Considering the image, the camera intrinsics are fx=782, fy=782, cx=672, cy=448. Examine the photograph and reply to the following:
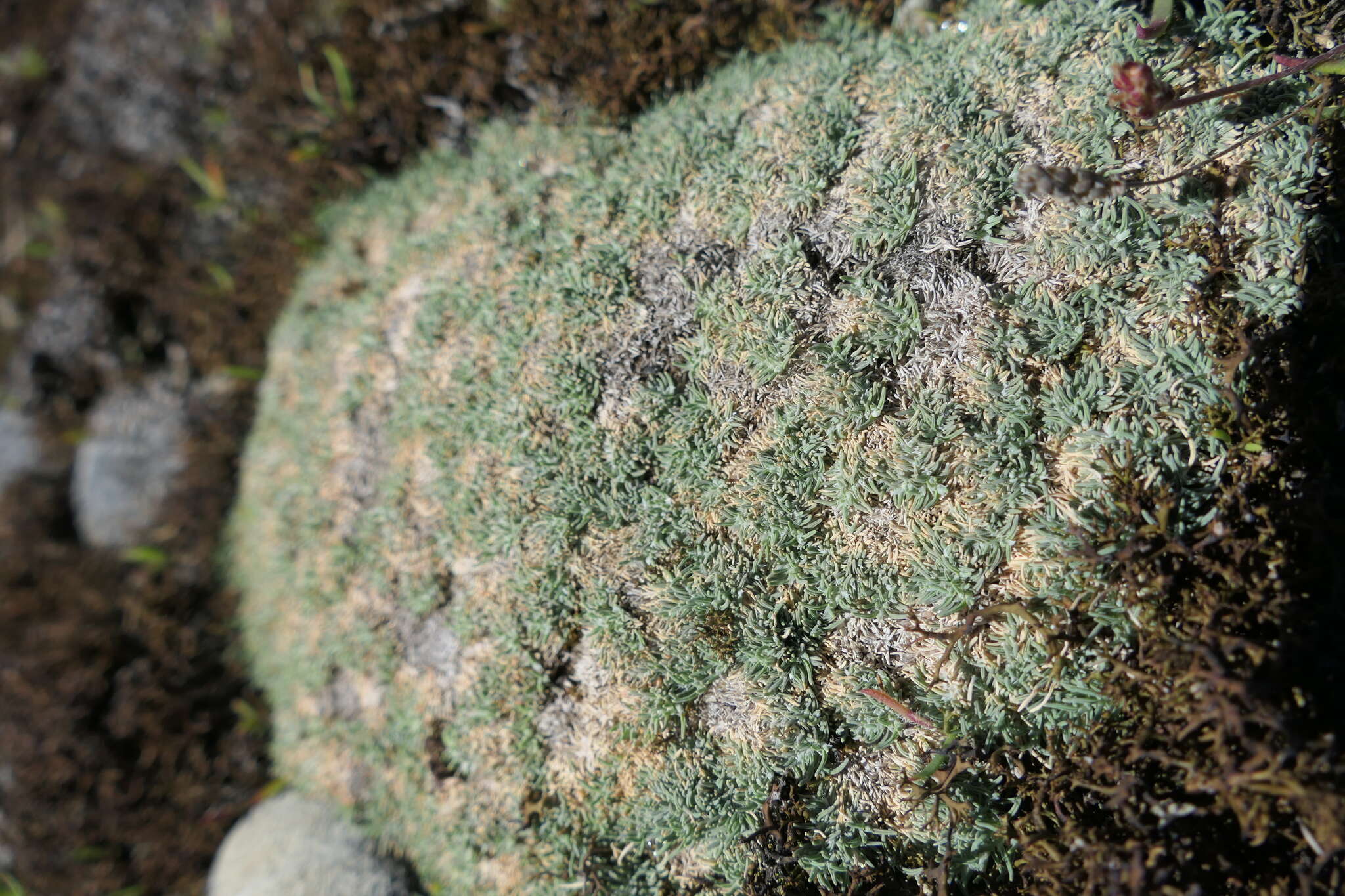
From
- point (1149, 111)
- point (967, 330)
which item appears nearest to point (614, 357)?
point (967, 330)

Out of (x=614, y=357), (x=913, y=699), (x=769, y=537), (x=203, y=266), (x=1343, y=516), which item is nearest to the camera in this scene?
(x=1343, y=516)

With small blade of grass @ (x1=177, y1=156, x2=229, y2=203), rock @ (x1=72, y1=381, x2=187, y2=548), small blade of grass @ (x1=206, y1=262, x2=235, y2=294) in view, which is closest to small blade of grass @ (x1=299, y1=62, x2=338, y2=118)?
small blade of grass @ (x1=177, y1=156, x2=229, y2=203)

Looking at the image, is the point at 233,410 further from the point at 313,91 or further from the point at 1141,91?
the point at 1141,91

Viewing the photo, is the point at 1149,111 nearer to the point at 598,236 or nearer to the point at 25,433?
the point at 598,236

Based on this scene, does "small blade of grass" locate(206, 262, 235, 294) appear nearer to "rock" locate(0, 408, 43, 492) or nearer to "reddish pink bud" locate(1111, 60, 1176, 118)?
"rock" locate(0, 408, 43, 492)

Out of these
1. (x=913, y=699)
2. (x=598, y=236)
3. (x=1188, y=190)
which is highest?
(x=1188, y=190)

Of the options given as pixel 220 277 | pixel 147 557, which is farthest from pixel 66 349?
pixel 147 557
